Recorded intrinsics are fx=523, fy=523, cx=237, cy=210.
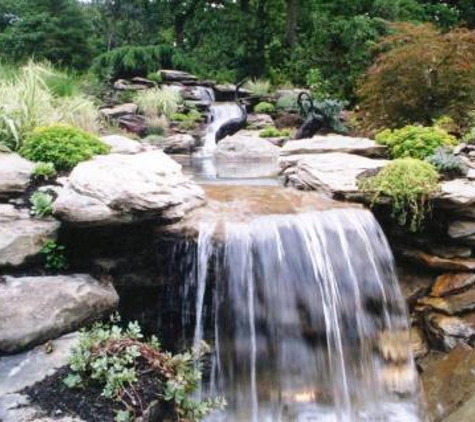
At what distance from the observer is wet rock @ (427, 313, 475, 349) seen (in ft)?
15.6

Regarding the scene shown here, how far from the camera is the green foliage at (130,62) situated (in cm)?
1672

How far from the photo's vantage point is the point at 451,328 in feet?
15.8

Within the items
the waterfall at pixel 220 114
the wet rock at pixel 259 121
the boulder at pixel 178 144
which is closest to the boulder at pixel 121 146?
the boulder at pixel 178 144

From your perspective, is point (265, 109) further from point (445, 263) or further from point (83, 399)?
point (83, 399)

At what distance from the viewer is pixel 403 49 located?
8.08 metres

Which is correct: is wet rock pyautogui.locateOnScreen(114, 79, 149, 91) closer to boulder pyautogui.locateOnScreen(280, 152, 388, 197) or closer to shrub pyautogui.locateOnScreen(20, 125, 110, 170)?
boulder pyautogui.locateOnScreen(280, 152, 388, 197)

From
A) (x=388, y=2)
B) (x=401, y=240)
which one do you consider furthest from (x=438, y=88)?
(x=388, y=2)

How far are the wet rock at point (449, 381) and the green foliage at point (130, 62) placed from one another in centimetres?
1407

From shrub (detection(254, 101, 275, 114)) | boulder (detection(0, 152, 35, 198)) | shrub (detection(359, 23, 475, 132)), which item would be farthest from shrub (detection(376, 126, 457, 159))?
shrub (detection(254, 101, 275, 114))

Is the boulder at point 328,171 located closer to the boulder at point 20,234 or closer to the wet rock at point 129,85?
the boulder at point 20,234

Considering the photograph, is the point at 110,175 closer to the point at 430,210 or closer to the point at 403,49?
the point at 430,210

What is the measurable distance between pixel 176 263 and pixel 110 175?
37.1 inches

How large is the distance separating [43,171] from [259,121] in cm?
840

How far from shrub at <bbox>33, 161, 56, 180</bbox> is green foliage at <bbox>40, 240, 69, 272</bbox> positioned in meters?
0.95
